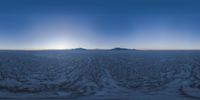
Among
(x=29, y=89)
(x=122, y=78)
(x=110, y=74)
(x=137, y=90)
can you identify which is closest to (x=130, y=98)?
(x=137, y=90)

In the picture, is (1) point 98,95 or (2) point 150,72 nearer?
(1) point 98,95

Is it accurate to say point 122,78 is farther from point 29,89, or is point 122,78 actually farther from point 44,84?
point 29,89

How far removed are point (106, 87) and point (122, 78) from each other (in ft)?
11.5

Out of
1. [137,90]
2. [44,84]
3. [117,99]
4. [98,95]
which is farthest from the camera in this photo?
[44,84]

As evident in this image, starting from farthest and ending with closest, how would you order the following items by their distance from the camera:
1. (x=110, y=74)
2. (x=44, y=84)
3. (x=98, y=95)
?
1. (x=110, y=74)
2. (x=44, y=84)
3. (x=98, y=95)

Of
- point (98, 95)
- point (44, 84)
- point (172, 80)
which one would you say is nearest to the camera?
point (98, 95)

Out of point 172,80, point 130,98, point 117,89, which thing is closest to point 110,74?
point 172,80

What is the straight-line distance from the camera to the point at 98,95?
43.5 feet

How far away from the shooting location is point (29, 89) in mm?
14977

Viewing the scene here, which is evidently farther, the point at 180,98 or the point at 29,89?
the point at 29,89

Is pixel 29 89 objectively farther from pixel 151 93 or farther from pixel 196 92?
pixel 196 92

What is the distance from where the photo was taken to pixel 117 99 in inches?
479

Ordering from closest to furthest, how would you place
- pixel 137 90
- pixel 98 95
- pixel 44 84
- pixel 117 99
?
1. pixel 117 99
2. pixel 98 95
3. pixel 137 90
4. pixel 44 84

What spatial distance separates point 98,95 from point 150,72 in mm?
8434
